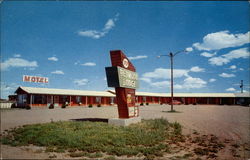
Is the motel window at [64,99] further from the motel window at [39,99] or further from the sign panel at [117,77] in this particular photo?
the sign panel at [117,77]

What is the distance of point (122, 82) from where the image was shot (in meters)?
13.8

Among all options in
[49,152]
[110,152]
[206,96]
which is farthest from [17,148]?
[206,96]

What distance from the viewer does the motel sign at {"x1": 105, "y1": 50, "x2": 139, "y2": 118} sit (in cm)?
1353

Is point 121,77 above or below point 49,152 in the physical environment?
above

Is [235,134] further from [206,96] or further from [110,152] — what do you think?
[206,96]

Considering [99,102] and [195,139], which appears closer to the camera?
[195,139]

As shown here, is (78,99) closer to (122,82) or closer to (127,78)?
(127,78)

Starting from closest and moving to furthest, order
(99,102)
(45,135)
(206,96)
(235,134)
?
(45,135), (235,134), (99,102), (206,96)

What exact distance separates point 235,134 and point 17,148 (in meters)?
11.8

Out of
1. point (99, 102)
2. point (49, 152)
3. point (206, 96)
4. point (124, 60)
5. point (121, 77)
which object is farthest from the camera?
point (206, 96)

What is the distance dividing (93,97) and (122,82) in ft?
110

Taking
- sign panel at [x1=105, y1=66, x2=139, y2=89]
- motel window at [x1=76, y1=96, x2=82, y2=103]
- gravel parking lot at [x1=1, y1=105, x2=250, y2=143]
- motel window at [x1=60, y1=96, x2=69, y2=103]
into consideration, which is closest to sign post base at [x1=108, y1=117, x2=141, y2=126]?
sign panel at [x1=105, y1=66, x2=139, y2=89]

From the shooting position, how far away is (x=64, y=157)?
23.5ft

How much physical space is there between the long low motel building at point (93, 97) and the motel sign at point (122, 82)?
991 inches
